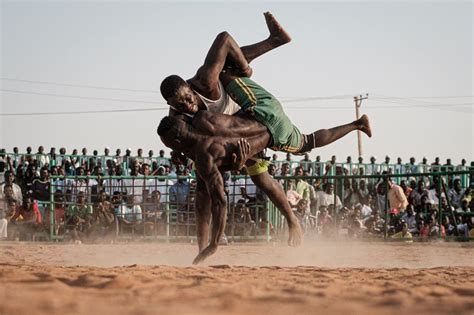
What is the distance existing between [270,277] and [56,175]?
10371 millimetres

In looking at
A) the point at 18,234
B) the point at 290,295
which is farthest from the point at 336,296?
the point at 18,234

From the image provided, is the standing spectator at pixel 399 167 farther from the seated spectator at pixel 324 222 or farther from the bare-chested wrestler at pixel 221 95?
the bare-chested wrestler at pixel 221 95

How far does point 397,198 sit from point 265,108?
7110 millimetres

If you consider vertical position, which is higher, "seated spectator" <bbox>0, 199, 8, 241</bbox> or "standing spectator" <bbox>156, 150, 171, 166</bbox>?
"standing spectator" <bbox>156, 150, 171, 166</bbox>

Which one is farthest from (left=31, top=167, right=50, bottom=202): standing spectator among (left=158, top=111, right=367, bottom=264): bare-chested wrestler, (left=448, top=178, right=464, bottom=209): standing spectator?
(left=158, top=111, right=367, bottom=264): bare-chested wrestler

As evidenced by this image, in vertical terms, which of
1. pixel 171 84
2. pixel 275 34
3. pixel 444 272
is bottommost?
pixel 444 272

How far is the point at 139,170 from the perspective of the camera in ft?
54.9

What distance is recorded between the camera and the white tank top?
7898 mm

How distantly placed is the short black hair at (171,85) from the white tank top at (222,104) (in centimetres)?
30

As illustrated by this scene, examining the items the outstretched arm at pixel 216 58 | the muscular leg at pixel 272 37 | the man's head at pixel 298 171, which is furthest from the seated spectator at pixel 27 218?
the outstretched arm at pixel 216 58

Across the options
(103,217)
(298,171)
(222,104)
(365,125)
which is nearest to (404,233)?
(298,171)

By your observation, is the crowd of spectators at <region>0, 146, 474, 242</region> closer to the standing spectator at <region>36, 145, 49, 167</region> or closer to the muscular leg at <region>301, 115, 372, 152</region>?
the standing spectator at <region>36, 145, 49, 167</region>

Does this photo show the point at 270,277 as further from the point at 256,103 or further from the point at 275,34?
the point at 275,34

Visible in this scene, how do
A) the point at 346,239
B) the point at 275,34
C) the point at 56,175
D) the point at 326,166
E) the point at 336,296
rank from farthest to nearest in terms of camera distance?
1. the point at 326,166
2. the point at 56,175
3. the point at 346,239
4. the point at 275,34
5. the point at 336,296
